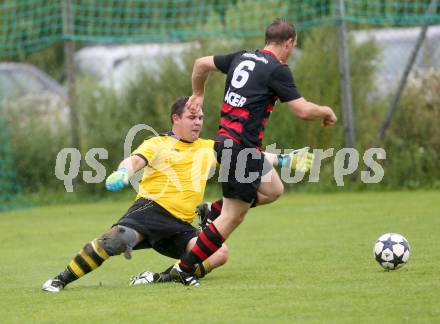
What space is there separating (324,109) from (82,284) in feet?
7.64

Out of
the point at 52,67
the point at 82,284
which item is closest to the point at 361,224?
the point at 82,284

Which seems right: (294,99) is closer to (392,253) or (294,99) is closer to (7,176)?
(392,253)

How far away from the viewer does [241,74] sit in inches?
261

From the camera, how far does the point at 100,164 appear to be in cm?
1516

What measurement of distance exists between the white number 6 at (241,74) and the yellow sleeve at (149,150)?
77 centimetres

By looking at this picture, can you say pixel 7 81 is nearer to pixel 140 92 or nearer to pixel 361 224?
A: pixel 140 92

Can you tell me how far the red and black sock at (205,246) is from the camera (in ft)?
21.6

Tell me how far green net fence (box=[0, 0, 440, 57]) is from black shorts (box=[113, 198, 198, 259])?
7720 mm

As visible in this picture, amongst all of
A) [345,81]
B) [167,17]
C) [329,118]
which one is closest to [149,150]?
[329,118]

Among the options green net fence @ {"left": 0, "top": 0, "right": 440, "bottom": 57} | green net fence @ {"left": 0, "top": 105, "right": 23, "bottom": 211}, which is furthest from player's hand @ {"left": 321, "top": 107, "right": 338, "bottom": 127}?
green net fence @ {"left": 0, "top": 105, "right": 23, "bottom": 211}

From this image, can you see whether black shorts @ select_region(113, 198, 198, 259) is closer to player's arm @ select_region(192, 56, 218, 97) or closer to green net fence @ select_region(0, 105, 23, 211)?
player's arm @ select_region(192, 56, 218, 97)

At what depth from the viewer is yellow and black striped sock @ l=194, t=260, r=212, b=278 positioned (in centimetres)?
713

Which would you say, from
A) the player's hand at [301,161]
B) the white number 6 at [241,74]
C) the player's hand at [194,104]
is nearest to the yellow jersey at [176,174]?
the player's hand at [194,104]

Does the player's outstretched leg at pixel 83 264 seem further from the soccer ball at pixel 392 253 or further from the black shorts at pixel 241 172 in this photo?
the soccer ball at pixel 392 253
